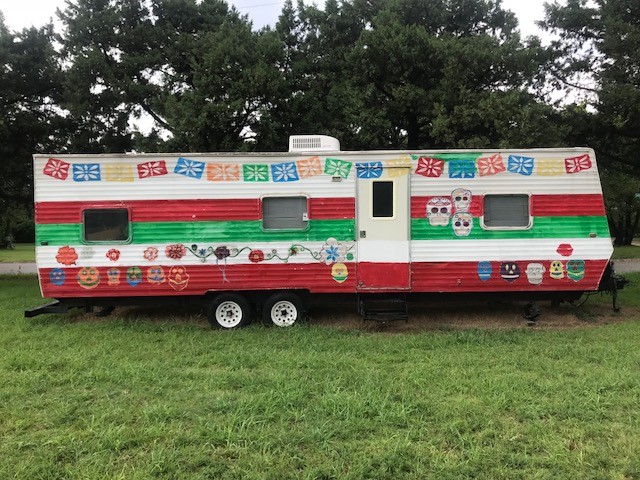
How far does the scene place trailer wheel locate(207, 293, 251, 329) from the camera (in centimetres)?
789

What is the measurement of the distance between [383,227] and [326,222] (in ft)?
2.95

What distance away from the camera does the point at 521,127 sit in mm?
11711

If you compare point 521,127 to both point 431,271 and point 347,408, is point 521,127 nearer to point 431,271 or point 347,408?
point 431,271

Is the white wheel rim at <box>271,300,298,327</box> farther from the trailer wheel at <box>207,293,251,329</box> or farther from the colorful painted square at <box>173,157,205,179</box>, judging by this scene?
the colorful painted square at <box>173,157,205,179</box>

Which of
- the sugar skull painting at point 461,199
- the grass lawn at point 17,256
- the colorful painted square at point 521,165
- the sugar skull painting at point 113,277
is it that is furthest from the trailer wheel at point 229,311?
the grass lawn at point 17,256

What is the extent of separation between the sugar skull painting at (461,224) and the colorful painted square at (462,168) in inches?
23.8

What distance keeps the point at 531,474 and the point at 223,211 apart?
18.7ft

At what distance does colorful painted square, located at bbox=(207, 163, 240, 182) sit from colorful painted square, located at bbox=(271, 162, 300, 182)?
58cm

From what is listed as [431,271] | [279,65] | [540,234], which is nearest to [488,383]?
[431,271]

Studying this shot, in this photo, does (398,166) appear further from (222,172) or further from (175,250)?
(175,250)

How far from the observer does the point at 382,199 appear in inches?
305

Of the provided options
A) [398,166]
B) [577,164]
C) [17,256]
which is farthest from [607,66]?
[17,256]

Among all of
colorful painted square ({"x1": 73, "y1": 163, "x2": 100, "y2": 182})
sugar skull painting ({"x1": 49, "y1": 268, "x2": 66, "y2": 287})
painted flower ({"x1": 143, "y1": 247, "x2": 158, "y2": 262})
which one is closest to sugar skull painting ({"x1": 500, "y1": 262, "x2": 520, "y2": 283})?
painted flower ({"x1": 143, "y1": 247, "x2": 158, "y2": 262})

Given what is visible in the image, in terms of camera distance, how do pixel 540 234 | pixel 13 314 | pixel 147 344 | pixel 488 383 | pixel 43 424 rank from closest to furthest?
pixel 43 424
pixel 488 383
pixel 147 344
pixel 540 234
pixel 13 314
